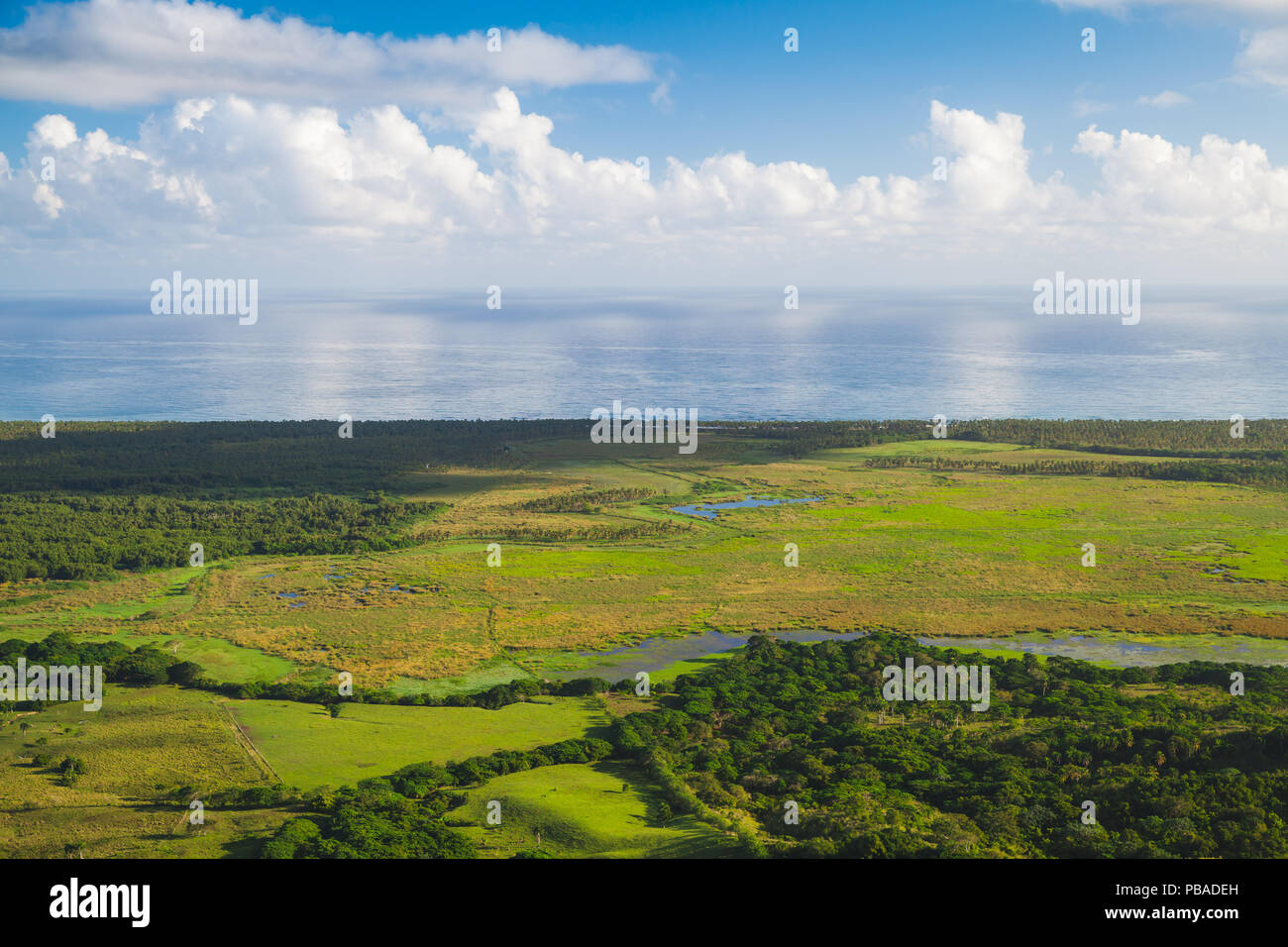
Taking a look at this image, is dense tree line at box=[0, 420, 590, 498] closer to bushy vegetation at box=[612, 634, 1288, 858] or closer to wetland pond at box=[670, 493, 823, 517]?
wetland pond at box=[670, 493, 823, 517]

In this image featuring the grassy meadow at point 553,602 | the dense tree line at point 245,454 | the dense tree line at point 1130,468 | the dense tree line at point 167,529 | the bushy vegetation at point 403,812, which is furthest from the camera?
the dense tree line at point 1130,468

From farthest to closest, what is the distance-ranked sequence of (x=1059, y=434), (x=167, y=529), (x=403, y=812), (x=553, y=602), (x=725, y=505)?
(x=1059, y=434)
(x=725, y=505)
(x=167, y=529)
(x=553, y=602)
(x=403, y=812)

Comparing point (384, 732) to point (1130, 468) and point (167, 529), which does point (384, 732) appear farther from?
point (1130, 468)

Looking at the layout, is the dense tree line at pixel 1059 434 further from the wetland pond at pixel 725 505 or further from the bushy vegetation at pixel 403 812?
the bushy vegetation at pixel 403 812

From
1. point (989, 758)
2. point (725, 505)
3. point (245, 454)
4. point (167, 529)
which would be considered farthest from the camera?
point (245, 454)

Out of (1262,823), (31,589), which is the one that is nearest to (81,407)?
(31,589)

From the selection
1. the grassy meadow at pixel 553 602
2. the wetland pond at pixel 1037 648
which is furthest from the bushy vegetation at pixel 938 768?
the wetland pond at pixel 1037 648

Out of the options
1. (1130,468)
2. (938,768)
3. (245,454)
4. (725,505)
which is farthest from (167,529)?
(1130,468)

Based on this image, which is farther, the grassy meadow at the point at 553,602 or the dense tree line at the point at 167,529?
the dense tree line at the point at 167,529

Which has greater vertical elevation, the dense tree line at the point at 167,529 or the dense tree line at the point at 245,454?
the dense tree line at the point at 245,454

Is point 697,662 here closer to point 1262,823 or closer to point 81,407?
point 1262,823
